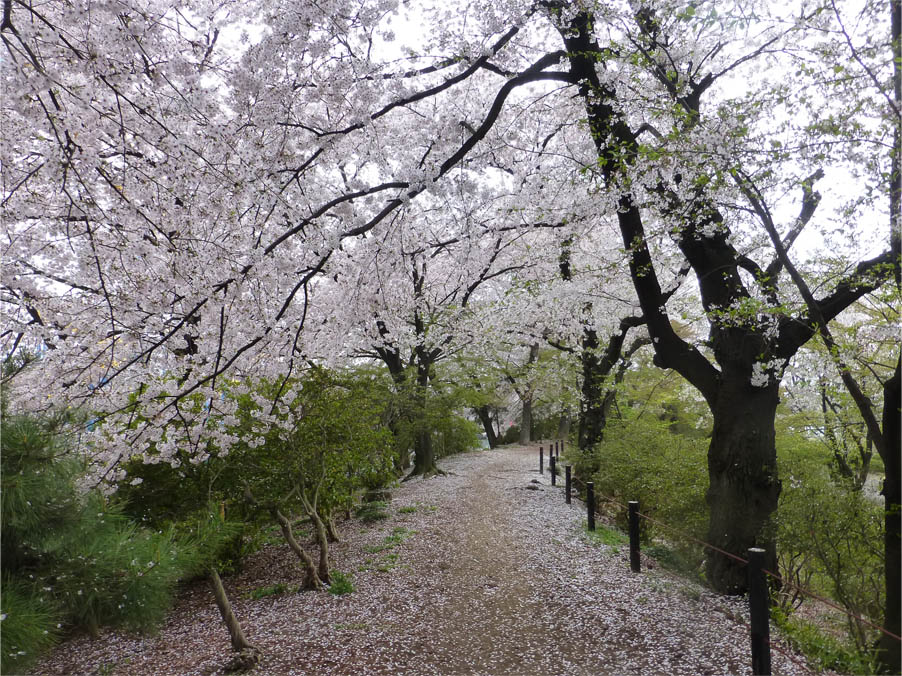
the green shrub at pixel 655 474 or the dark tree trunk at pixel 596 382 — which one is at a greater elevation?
the dark tree trunk at pixel 596 382

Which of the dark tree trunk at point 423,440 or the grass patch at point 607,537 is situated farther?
the dark tree trunk at point 423,440

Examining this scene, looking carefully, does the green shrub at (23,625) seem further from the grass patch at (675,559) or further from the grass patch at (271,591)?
the grass patch at (675,559)

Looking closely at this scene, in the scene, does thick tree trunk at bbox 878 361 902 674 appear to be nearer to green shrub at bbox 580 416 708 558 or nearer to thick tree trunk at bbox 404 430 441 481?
green shrub at bbox 580 416 708 558

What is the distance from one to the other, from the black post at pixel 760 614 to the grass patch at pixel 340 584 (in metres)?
4.13

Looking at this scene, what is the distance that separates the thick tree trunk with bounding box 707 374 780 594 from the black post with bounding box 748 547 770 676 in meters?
1.61

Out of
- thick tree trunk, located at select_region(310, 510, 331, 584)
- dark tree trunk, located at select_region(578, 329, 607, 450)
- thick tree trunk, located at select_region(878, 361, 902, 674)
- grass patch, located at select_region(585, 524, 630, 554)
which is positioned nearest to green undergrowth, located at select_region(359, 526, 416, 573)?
thick tree trunk, located at select_region(310, 510, 331, 584)

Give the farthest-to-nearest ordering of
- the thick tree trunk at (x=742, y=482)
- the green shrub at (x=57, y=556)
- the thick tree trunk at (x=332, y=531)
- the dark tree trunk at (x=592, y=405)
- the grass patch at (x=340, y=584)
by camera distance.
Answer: the dark tree trunk at (x=592, y=405) → the thick tree trunk at (x=332, y=531) → the grass patch at (x=340, y=584) → the thick tree trunk at (x=742, y=482) → the green shrub at (x=57, y=556)

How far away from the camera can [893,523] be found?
350 cm

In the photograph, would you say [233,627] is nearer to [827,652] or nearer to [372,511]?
[827,652]

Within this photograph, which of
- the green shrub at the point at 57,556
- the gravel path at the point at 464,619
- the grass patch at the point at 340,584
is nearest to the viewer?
the green shrub at the point at 57,556

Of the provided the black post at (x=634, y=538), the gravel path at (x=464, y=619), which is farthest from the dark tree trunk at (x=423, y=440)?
the black post at (x=634, y=538)

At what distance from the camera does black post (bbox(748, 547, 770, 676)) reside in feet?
10.9

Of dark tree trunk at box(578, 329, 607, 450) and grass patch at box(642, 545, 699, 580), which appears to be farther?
dark tree trunk at box(578, 329, 607, 450)

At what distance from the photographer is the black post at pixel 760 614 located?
331 centimetres
